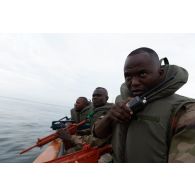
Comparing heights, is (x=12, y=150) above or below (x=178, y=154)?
below

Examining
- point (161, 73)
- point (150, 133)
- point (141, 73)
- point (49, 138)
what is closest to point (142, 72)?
point (141, 73)

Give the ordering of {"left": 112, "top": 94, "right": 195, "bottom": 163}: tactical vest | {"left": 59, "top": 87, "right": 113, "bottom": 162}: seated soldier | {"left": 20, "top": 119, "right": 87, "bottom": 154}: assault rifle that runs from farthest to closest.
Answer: {"left": 20, "top": 119, "right": 87, "bottom": 154}: assault rifle, {"left": 59, "top": 87, "right": 113, "bottom": 162}: seated soldier, {"left": 112, "top": 94, "right": 195, "bottom": 163}: tactical vest

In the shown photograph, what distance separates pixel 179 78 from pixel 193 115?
43 centimetres

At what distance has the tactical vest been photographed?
121 centimetres

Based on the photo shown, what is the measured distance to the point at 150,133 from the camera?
4.17 feet

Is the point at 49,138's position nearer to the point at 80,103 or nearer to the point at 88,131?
the point at 88,131

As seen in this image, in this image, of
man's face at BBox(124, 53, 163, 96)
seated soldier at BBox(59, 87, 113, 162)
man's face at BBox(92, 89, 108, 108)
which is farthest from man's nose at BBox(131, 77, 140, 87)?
man's face at BBox(92, 89, 108, 108)

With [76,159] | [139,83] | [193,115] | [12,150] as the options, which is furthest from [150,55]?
[12,150]

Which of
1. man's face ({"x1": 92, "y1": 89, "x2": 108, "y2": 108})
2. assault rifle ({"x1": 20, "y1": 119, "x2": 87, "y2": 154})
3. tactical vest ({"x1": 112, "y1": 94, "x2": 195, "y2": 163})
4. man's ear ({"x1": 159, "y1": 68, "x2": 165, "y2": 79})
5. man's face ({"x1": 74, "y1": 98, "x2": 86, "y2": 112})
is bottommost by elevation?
assault rifle ({"x1": 20, "y1": 119, "x2": 87, "y2": 154})

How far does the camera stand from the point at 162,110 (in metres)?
1.29

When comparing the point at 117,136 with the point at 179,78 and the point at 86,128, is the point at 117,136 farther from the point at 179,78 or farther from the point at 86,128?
the point at 86,128

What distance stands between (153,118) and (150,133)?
0.11 meters

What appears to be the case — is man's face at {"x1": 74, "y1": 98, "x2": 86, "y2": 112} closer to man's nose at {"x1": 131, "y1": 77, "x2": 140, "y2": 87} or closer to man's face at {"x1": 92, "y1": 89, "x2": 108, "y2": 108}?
man's face at {"x1": 92, "y1": 89, "x2": 108, "y2": 108}

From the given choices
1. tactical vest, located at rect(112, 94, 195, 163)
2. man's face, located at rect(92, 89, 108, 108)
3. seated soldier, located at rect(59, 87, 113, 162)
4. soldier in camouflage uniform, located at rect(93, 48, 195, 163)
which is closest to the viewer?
soldier in camouflage uniform, located at rect(93, 48, 195, 163)
